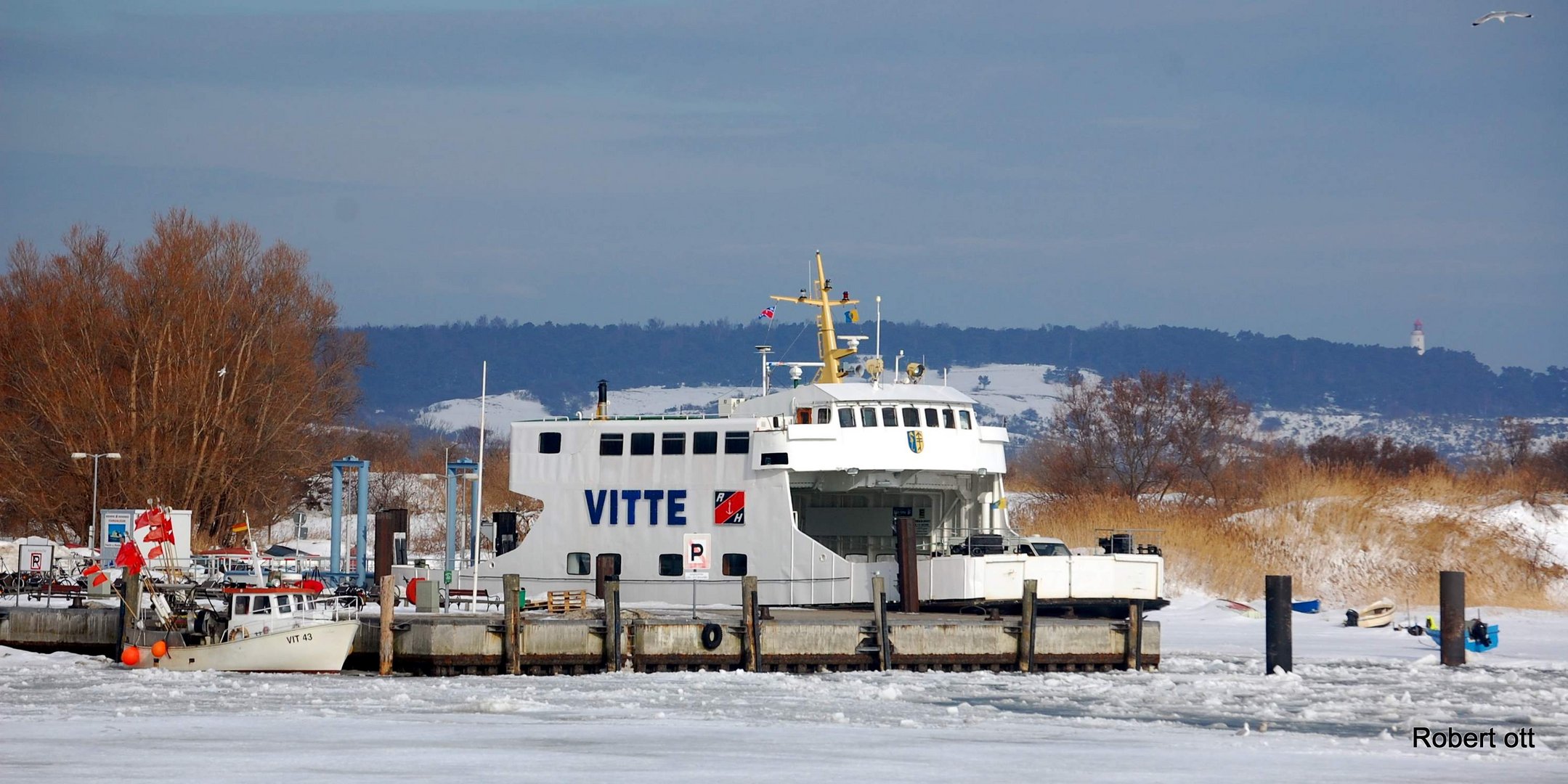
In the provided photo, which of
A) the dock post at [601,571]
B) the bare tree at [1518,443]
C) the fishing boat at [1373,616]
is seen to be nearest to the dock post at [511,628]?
the dock post at [601,571]

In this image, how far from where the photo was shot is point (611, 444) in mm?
39531

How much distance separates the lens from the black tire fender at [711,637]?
3147 cm

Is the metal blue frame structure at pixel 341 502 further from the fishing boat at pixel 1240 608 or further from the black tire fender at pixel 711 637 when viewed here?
the fishing boat at pixel 1240 608

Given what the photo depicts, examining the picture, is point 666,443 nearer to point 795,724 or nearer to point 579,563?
point 579,563

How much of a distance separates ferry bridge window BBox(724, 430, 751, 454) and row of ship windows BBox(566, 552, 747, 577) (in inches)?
84.2

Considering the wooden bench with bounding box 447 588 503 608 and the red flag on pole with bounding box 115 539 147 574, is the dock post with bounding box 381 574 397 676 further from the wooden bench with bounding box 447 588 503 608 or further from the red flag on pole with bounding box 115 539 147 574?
the red flag on pole with bounding box 115 539 147 574

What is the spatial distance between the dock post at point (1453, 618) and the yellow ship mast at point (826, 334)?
46.1ft

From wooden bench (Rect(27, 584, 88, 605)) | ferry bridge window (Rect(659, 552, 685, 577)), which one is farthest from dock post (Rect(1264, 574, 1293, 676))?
wooden bench (Rect(27, 584, 88, 605))

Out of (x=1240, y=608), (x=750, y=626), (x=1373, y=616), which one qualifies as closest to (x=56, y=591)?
(x=750, y=626)

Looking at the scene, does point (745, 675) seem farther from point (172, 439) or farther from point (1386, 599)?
point (172, 439)

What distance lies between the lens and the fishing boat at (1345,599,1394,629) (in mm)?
42625

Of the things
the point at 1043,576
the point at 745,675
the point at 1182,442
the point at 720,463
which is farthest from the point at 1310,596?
the point at 1182,442

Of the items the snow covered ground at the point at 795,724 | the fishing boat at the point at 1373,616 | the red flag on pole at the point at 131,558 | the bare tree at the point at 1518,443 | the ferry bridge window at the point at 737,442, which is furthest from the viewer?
the bare tree at the point at 1518,443

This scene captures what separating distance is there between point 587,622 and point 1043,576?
9794mm
